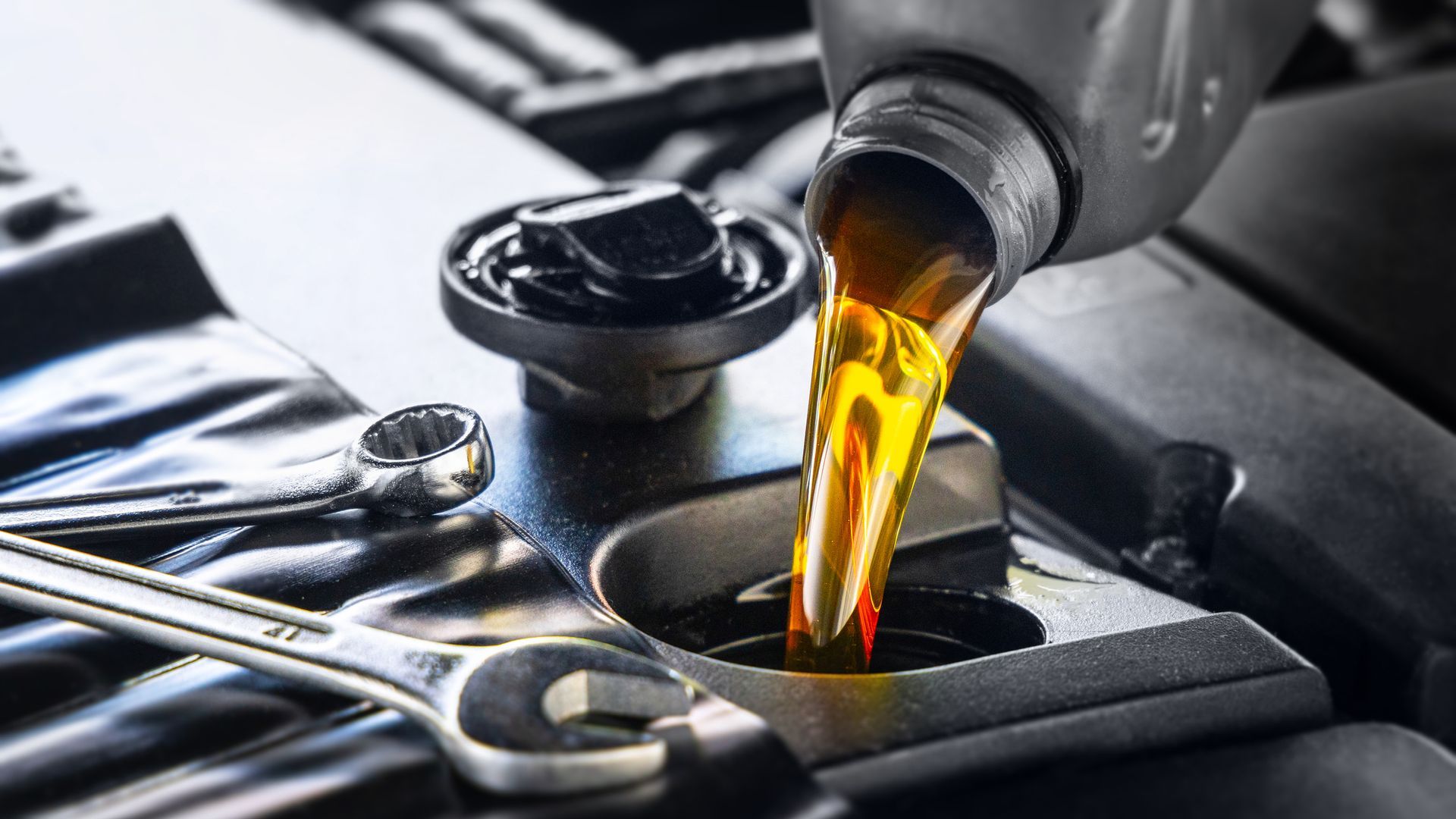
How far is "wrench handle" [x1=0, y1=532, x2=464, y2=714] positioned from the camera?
46 cm

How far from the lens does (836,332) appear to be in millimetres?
579

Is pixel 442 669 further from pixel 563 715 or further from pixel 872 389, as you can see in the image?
pixel 872 389

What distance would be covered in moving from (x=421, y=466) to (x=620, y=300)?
128mm

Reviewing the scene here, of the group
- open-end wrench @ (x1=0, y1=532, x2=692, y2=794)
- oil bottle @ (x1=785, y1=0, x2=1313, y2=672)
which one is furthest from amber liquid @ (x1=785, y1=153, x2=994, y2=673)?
open-end wrench @ (x1=0, y1=532, x2=692, y2=794)

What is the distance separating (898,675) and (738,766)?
94 millimetres

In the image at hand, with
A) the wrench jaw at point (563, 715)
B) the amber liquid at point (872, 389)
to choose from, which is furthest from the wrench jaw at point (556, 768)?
the amber liquid at point (872, 389)

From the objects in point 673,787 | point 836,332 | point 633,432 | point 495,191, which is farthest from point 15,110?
point 673,787

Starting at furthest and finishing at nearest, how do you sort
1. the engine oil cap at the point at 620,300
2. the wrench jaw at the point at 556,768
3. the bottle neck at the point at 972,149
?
the engine oil cap at the point at 620,300 < the bottle neck at the point at 972,149 < the wrench jaw at the point at 556,768

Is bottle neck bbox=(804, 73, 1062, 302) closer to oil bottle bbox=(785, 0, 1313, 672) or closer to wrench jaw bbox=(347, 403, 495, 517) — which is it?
oil bottle bbox=(785, 0, 1313, 672)

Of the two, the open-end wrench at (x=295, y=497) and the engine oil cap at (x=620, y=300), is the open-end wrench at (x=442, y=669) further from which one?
the engine oil cap at (x=620, y=300)

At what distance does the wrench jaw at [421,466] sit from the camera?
1.87 feet

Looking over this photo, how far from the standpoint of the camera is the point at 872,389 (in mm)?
571

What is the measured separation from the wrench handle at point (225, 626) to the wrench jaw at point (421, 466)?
0.08 metres

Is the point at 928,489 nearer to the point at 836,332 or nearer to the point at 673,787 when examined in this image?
the point at 836,332
